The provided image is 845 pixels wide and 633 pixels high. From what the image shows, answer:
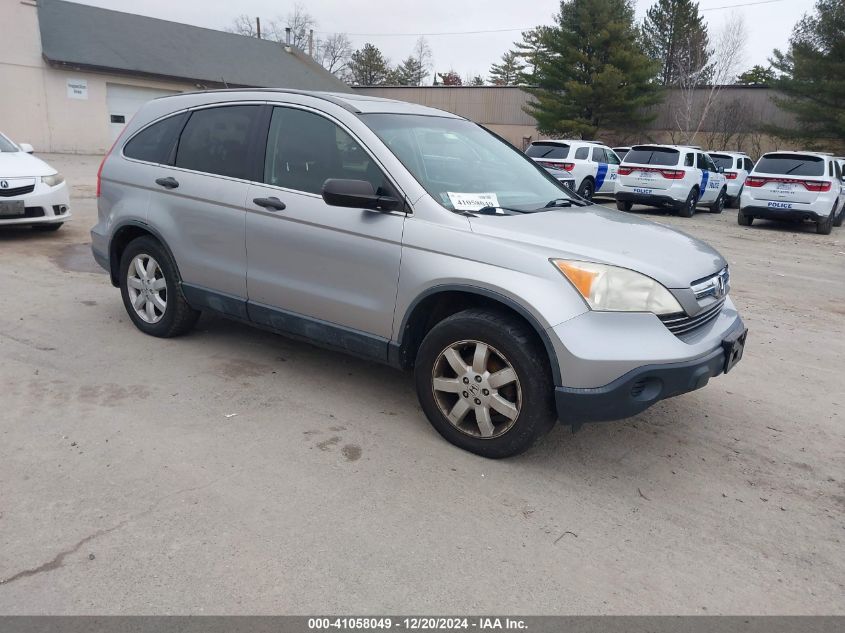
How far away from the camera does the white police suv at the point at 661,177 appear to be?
16609 millimetres

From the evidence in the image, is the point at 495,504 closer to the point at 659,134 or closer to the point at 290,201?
the point at 290,201

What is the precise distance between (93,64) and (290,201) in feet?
85.1

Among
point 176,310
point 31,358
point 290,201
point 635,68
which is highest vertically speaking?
point 635,68

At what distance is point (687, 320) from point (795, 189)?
13.4 m

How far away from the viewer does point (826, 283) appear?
362 inches

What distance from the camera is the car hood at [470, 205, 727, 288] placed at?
3.43m

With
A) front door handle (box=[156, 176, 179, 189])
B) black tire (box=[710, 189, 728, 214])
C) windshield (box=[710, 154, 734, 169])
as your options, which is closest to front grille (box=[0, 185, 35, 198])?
front door handle (box=[156, 176, 179, 189])

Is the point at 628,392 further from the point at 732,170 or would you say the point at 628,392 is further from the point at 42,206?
the point at 732,170

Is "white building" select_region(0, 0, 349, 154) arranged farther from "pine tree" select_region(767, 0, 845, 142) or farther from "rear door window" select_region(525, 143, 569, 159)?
"pine tree" select_region(767, 0, 845, 142)

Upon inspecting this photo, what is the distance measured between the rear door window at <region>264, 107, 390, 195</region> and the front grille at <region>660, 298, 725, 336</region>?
169 cm

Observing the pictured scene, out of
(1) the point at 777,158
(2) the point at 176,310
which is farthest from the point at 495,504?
(1) the point at 777,158

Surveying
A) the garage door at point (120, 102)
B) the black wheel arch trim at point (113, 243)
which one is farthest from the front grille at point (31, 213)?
the garage door at point (120, 102)
